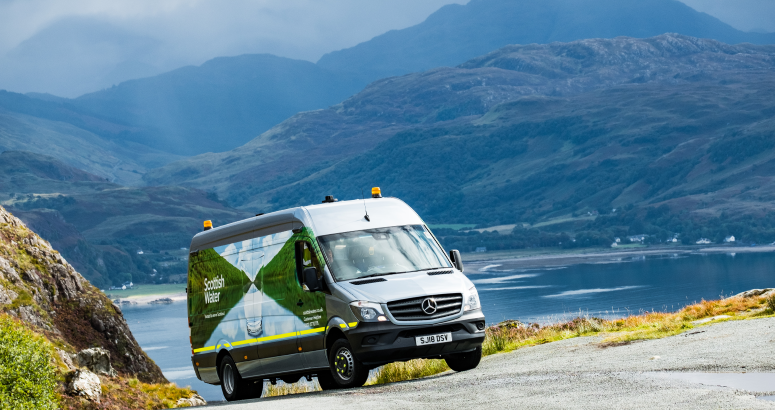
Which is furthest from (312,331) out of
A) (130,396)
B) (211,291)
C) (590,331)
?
(590,331)

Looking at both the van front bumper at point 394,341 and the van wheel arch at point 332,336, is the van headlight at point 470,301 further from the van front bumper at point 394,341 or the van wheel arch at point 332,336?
the van wheel arch at point 332,336

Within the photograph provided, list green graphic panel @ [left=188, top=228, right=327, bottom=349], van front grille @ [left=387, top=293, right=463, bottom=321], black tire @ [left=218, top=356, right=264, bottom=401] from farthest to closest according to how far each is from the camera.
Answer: black tire @ [left=218, top=356, right=264, bottom=401]
green graphic panel @ [left=188, top=228, right=327, bottom=349]
van front grille @ [left=387, top=293, right=463, bottom=321]

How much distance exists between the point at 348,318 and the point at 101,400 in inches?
183

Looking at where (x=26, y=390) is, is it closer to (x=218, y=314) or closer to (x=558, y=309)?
(x=218, y=314)

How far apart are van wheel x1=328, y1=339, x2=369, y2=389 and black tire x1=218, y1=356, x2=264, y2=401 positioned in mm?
2787

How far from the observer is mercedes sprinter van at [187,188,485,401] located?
13.0m

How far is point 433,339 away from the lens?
42.9ft

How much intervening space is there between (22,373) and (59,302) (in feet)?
25.9

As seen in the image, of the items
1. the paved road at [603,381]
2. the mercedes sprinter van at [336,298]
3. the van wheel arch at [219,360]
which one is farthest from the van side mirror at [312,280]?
the van wheel arch at [219,360]

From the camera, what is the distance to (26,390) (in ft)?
35.0

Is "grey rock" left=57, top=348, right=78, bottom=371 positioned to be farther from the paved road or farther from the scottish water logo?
the paved road

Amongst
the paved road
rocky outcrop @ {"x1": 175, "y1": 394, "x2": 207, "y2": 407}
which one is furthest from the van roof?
rocky outcrop @ {"x1": 175, "y1": 394, "x2": 207, "y2": 407}

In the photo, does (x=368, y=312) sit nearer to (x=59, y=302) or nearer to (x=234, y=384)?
(x=234, y=384)

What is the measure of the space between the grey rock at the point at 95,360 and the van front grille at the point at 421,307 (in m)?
6.30
